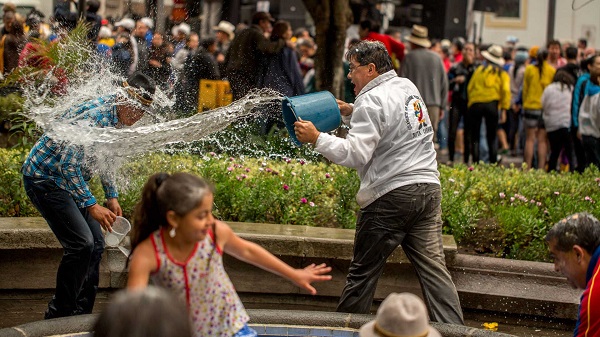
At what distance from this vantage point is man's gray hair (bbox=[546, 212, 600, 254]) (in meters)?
4.27

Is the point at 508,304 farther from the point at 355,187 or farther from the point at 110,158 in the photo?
the point at 110,158

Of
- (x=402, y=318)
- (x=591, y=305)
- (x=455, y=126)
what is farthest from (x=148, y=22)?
(x=402, y=318)

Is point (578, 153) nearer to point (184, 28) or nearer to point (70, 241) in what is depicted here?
point (184, 28)

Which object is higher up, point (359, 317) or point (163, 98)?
point (163, 98)

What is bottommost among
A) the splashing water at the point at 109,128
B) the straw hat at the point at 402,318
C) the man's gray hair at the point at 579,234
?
the straw hat at the point at 402,318

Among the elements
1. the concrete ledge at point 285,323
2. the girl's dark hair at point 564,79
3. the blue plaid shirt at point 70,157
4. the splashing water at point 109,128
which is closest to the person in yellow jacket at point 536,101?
the girl's dark hair at point 564,79

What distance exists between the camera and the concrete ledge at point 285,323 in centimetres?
516

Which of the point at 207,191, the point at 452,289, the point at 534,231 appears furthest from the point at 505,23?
the point at 207,191

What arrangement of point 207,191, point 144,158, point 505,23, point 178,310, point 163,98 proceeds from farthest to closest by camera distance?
1. point 505,23
2. point 144,158
3. point 163,98
4. point 207,191
5. point 178,310

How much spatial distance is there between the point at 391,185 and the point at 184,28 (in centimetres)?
1121

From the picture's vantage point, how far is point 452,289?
19.1 feet

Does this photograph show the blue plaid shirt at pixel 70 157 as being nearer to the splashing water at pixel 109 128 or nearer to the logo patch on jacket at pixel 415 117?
the splashing water at pixel 109 128

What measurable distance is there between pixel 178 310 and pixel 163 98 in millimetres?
4490

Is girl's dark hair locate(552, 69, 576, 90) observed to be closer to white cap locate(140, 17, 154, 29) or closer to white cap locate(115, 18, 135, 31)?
white cap locate(140, 17, 154, 29)
